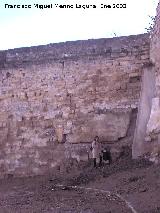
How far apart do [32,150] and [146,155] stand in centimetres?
332

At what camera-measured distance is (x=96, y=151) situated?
35.0 feet

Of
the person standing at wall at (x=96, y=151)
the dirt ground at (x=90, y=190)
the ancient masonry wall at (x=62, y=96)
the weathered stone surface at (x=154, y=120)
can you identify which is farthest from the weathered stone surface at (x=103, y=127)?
the weathered stone surface at (x=154, y=120)

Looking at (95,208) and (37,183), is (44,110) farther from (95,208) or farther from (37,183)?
(95,208)

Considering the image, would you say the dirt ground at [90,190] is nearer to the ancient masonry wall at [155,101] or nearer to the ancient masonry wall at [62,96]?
the ancient masonry wall at [155,101]

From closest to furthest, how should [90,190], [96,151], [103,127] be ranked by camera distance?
[90,190] < [96,151] < [103,127]

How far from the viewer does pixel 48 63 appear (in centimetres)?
1189

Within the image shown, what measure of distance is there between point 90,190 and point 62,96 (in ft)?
12.2

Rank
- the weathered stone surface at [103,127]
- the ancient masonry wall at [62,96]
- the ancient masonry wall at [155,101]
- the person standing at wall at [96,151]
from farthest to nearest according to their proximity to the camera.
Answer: the ancient masonry wall at [62,96]
the weathered stone surface at [103,127]
the person standing at wall at [96,151]
the ancient masonry wall at [155,101]

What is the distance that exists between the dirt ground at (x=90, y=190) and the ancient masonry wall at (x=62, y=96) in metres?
0.71

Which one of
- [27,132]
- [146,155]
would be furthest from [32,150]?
[146,155]

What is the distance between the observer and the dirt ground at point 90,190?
6902 millimetres

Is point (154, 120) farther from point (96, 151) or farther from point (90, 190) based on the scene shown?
point (90, 190)

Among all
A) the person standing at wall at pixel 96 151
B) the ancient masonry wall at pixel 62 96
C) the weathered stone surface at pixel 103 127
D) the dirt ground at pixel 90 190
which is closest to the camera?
the dirt ground at pixel 90 190

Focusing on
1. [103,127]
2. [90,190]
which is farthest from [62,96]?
[90,190]
